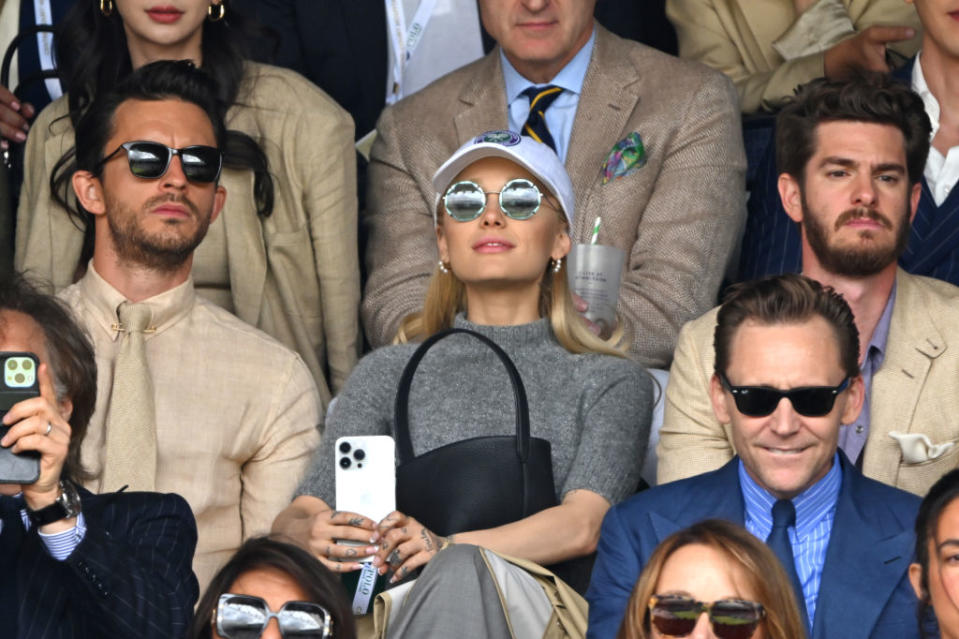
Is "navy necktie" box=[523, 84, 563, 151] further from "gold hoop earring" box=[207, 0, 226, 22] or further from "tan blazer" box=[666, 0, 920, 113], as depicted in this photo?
"gold hoop earring" box=[207, 0, 226, 22]

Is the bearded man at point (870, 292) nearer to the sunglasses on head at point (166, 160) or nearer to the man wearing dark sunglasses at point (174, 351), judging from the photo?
the man wearing dark sunglasses at point (174, 351)

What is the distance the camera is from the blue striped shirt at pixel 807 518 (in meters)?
4.11

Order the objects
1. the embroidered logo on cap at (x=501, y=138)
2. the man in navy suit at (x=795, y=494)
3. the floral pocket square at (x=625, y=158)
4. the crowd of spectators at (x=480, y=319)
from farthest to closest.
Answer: the floral pocket square at (x=625, y=158)
the embroidered logo on cap at (x=501, y=138)
the man in navy suit at (x=795, y=494)
the crowd of spectators at (x=480, y=319)

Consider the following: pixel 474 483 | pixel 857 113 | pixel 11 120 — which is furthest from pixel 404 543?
pixel 11 120

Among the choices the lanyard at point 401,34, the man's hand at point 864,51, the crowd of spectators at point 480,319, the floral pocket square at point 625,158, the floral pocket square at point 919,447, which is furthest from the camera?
the lanyard at point 401,34

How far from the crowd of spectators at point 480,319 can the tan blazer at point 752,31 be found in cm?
1

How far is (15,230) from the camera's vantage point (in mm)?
5941

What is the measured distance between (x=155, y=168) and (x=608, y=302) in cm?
127

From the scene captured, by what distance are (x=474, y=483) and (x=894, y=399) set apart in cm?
107

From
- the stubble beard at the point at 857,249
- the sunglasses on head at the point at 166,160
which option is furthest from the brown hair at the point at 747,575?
the sunglasses on head at the point at 166,160

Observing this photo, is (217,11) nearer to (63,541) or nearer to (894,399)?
(894,399)

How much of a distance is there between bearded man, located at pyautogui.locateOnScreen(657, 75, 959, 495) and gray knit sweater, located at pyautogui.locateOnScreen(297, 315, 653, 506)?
15 cm

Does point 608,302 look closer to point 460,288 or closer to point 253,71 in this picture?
point 460,288

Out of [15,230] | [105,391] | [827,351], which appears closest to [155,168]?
[105,391]
